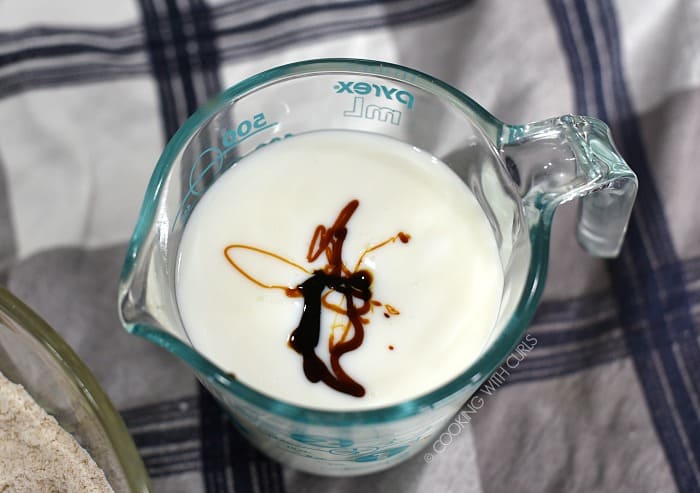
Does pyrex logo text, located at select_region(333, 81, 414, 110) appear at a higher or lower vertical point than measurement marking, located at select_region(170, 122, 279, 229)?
higher

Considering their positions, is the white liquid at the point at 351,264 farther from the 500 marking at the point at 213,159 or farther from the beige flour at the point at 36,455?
the beige flour at the point at 36,455

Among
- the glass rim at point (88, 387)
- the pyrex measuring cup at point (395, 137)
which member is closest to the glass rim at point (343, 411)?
the pyrex measuring cup at point (395, 137)

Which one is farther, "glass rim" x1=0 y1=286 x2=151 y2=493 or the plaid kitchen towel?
the plaid kitchen towel

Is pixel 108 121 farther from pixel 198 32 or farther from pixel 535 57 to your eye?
pixel 535 57

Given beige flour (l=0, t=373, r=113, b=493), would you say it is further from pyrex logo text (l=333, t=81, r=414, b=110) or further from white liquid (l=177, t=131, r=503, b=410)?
pyrex logo text (l=333, t=81, r=414, b=110)

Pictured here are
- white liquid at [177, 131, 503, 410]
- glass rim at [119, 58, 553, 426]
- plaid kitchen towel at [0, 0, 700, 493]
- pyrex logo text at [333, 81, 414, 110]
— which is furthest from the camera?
plaid kitchen towel at [0, 0, 700, 493]

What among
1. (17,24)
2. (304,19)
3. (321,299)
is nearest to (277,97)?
(321,299)

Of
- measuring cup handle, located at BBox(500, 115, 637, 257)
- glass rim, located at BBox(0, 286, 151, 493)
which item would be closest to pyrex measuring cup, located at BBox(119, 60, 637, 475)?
measuring cup handle, located at BBox(500, 115, 637, 257)
